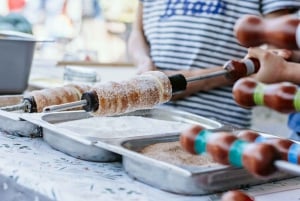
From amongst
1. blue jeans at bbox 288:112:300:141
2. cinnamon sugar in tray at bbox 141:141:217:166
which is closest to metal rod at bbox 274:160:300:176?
cinnamon sugar in tray at bbox 141:141:217:166

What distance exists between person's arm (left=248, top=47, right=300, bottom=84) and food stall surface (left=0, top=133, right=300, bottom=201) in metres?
0.18

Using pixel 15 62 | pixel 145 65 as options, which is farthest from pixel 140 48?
pixel 15 62

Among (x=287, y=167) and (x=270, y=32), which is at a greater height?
(x=270, y=32)

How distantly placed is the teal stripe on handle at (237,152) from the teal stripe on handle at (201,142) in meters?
0.03

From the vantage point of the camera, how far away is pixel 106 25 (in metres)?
2.53

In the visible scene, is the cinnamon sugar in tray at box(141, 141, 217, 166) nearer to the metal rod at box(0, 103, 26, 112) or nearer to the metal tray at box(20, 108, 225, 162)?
the metal tray at box(20, 108, 225, 162)

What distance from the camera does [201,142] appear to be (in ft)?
1.77

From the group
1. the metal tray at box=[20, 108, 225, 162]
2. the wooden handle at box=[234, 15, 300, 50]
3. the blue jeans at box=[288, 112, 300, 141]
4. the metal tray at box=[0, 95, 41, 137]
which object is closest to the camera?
the wooden handle at box=[234, 15, 300, 50]

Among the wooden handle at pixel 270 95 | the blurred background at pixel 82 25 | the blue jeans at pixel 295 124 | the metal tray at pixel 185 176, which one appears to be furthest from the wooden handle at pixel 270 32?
the blurred background at pixel 82 25

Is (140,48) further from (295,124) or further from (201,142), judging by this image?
(201,142)

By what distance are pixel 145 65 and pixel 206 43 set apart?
165mm

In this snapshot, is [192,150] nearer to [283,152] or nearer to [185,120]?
[283,152]

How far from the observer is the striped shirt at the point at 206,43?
4.43ft

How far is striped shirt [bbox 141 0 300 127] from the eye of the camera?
4.43ft
